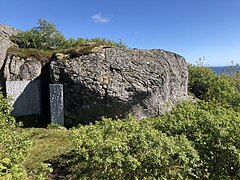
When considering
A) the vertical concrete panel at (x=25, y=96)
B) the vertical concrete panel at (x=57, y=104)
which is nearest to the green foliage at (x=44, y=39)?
the vertical concrete panel at (x=25, y=96)

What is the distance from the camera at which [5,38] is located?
12.6 m

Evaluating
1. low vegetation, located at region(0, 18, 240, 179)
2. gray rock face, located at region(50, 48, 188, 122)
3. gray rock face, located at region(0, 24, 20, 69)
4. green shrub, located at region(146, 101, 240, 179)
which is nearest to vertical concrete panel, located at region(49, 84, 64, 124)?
gray rock face, located at region(50, 48, 188, 122)

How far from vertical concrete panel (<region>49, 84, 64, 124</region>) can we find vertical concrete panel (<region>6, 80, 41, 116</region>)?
1.94 m

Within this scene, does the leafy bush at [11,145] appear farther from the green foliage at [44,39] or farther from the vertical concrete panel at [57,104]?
the green foliage at [44,39]

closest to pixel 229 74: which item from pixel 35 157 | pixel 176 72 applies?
pixel 176 72

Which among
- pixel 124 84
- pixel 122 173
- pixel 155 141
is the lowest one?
pixel 122 173

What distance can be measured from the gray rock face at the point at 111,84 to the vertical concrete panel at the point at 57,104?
224 mm

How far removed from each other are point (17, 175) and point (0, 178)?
6.2 inches

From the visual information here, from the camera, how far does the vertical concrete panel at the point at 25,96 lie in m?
10.4

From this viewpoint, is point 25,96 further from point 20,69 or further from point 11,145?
point 11,145

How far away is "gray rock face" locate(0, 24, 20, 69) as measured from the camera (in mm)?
11844

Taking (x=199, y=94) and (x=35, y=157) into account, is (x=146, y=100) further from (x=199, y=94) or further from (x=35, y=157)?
(x=199, y=94)

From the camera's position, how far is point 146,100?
959cm

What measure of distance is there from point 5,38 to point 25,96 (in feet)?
14.1
